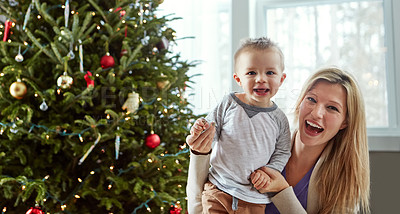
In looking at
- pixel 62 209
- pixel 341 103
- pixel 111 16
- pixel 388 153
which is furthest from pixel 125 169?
pixel 388 153

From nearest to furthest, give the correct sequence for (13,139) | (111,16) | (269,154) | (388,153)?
(269,154), (13,139), (111,16), (388,153)

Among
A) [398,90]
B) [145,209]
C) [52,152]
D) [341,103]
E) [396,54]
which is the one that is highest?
[396,54]

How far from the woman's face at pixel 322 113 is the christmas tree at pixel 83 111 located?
1.09 metres

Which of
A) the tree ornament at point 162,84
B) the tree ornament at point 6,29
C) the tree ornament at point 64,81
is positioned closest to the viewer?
the tree ornament at point 64,81

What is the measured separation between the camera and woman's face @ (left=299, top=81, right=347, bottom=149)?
1.01m

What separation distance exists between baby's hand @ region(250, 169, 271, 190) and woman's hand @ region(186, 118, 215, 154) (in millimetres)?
146

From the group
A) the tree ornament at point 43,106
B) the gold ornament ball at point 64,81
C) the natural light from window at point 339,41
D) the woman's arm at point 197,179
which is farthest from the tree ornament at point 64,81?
the natural light from window at point 339,41

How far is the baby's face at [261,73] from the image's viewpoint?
0.98 m

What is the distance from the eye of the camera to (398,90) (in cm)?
270

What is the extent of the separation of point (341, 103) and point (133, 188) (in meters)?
1.29

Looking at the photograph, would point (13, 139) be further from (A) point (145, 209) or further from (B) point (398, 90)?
(B) point (398, 90)

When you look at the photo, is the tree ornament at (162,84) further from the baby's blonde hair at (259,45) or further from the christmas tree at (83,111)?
the baby's blonde hair at (259,45)

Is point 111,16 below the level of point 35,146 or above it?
above

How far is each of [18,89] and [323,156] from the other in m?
1.50
